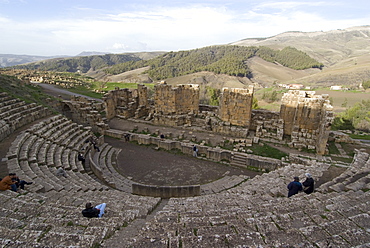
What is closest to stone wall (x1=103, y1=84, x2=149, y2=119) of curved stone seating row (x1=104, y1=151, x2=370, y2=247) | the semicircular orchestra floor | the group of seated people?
the semicircular orchestra floor

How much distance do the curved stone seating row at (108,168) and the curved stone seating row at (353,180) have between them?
10545mm

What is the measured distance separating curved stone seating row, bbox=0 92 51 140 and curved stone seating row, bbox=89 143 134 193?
557 centimetres

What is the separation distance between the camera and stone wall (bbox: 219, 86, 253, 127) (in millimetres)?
20359

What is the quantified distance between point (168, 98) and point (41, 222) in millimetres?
19103

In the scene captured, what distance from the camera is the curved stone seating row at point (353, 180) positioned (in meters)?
8.62

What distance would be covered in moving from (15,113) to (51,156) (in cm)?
654

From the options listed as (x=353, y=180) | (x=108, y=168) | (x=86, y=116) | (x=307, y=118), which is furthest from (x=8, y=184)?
(x=307, y=118)

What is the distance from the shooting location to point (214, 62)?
125 m

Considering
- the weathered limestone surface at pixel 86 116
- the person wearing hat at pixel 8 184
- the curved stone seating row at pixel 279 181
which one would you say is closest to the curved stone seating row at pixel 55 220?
the person wearing hat at pixel 8 184

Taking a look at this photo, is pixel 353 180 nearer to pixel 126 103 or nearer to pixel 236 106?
pixel 236 106

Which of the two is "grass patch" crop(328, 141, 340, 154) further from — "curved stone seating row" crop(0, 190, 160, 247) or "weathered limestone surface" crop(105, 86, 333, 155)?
"curved stone seating row" crop(0, 190, 160, 247)

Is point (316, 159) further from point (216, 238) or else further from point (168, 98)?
point (168, 98)

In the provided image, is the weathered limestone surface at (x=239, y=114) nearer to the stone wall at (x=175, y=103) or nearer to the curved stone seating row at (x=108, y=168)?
the stone wall at (x=175, y=103)

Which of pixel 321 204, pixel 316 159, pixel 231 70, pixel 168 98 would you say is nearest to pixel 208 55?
pixel 231 70
